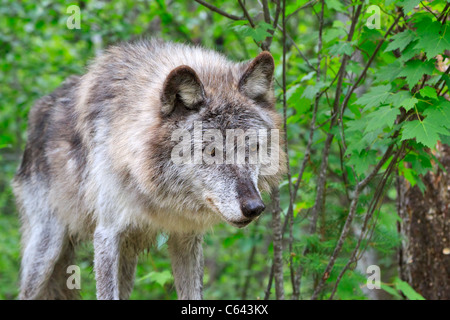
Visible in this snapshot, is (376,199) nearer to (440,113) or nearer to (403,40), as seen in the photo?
(440,113)

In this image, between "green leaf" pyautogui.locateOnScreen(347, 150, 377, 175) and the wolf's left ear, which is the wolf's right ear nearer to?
the wolf's left ear

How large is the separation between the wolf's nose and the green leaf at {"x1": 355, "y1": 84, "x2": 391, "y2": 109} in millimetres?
1050

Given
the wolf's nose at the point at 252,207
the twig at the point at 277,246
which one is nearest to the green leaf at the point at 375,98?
the wolf's nose at the point at 252,207

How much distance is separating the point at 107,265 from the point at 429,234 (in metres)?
3.24

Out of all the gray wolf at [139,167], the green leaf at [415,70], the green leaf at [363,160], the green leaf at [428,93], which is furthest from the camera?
the green leaf at [363,160]

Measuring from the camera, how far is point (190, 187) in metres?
3.67

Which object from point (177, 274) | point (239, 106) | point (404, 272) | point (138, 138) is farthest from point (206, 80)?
point (404, 272)

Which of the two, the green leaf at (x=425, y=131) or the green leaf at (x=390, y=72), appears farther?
the green leaf at (x=390, y=72)

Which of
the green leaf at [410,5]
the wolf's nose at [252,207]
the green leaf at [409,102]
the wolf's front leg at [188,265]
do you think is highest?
the green leaf at [410,5]

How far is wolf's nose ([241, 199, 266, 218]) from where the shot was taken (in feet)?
10.5

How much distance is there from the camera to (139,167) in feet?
12.3

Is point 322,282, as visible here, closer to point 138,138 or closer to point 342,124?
point 342,124

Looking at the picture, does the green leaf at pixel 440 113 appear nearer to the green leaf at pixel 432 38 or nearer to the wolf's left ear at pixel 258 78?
the green leaf at pixel 432 38

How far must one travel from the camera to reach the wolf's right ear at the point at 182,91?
3463 millimetres
